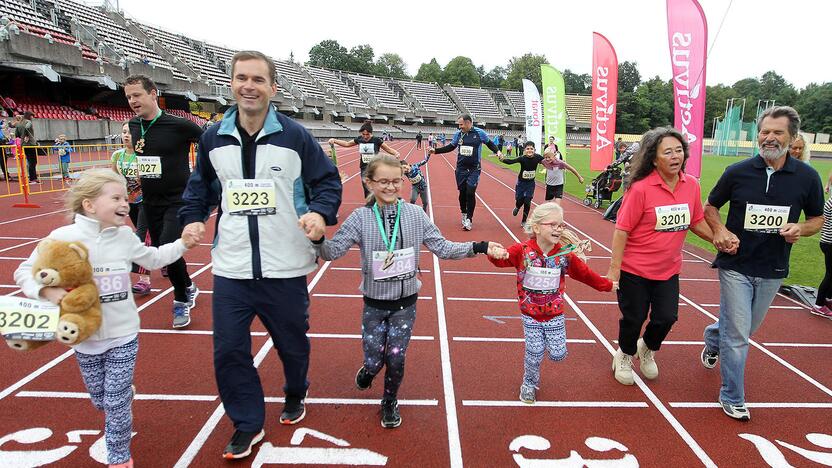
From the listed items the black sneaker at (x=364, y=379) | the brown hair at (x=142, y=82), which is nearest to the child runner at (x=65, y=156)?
the brown hair at (x=142, y=82)

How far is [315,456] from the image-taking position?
113 inches

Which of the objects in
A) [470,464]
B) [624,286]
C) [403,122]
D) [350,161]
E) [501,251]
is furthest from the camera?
[403,122]

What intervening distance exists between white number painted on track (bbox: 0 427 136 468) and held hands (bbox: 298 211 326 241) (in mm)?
1839

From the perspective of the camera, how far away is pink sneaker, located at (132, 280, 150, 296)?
545 centimetres

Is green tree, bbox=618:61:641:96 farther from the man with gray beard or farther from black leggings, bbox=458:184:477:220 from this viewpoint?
the man with gray beard

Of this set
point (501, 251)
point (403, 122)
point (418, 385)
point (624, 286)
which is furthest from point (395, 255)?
point (403, 122)

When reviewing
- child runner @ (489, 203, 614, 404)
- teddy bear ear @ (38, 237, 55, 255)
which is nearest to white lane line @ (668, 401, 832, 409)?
child runner @ (489, 203, 614, 404)

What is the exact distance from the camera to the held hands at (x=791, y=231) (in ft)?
10.6

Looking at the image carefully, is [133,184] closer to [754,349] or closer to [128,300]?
[128,300]

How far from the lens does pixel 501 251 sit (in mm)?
3078

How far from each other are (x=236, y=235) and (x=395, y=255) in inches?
37.8

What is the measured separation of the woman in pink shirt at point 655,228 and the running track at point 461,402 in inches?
30.1

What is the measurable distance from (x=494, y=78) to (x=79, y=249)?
5093 inches

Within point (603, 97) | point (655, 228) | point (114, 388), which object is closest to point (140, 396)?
point (114, 388)
